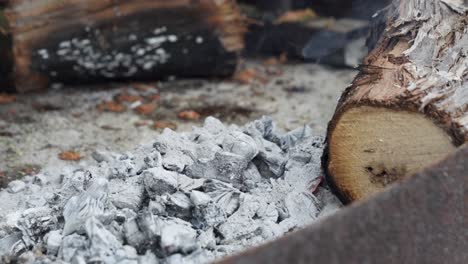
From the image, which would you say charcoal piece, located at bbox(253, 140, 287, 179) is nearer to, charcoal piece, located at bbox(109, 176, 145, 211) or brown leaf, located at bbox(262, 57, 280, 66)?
charcoal piece, located at bbox(109, 176, 145, 211)

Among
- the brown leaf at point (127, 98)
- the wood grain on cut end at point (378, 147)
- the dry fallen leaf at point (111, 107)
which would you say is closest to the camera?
the wood grain on cut end at point (378, 147)

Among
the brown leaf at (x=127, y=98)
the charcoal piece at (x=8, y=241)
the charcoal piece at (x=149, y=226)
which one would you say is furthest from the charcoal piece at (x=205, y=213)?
the brown leaf at (x=127, y=98)

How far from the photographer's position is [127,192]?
2.53m

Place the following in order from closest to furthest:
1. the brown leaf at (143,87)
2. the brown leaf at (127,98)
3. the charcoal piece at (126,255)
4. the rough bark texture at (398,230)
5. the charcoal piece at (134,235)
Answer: the rough bark texture at (398,230)
the charcoal piece at (126,255)
the charcoal piece at (134,235)
the brown leaf at (127,98)
the brown leaf at (143,87)

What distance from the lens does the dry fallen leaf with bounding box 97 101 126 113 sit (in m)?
4.49

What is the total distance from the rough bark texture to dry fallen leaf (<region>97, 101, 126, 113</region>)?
9.90 ft

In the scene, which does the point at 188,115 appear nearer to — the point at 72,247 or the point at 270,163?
the point at 270,163

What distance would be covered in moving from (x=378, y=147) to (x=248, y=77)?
112 inches

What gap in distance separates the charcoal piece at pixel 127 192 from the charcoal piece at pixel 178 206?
5.8 inches

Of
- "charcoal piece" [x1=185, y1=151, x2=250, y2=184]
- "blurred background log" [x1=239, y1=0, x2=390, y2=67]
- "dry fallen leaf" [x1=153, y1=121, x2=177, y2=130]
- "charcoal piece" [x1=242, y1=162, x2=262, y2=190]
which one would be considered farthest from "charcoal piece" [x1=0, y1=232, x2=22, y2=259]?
"blurred background log" [x1=239, y1=0, x2=390, y2=67]

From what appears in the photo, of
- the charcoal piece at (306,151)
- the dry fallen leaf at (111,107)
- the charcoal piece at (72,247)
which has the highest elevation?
the charcoal piece at (72,247)

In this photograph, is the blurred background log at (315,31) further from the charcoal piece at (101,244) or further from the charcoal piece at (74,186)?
the charcoal piece at (101,244)

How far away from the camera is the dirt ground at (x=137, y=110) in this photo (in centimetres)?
388

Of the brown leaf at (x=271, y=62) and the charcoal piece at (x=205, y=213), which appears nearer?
the charcoal piece at (x=205, y=213)
